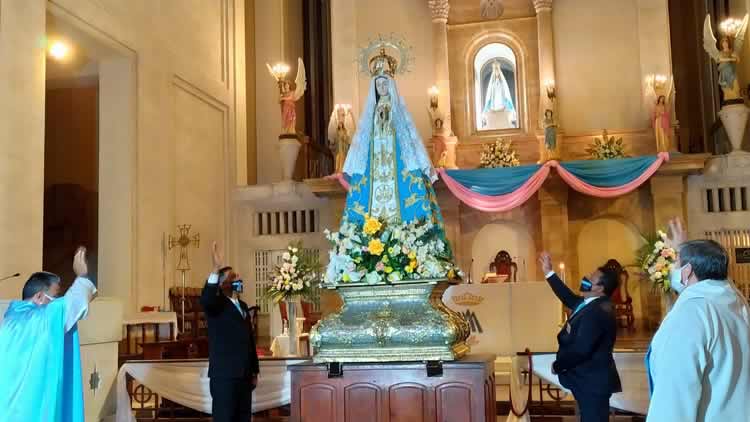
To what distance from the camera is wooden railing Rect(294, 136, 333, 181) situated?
1831cm

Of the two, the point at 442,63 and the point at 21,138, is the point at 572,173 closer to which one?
the point at 442,63

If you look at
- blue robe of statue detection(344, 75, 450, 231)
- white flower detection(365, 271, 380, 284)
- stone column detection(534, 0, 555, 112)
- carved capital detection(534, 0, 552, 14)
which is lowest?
white flower detection(365, 271, 380, 284)

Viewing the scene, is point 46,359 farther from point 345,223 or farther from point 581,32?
point 581,32

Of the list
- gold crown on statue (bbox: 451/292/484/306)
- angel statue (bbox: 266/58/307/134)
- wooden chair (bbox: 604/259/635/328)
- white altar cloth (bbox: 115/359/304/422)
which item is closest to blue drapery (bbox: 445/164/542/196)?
wooden chair (bbox: 604/259/635/328)

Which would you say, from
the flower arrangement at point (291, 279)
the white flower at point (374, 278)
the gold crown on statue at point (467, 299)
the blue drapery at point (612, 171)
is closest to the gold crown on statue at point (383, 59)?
the white flower at point (374, 278)

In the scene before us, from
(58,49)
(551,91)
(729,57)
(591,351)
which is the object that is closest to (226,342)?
(591,351)

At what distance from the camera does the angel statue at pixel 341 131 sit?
16422 mm

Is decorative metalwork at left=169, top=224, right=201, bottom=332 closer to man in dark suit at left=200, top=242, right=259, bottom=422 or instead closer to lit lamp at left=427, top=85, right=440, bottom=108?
lit lamp at left=427, top=85, right=440, bottom=108

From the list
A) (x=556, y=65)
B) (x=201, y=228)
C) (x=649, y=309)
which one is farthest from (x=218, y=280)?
(x=556, y=65)

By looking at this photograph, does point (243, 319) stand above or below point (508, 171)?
below

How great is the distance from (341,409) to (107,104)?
10696 millimetres

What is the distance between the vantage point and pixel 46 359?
4.98 meters

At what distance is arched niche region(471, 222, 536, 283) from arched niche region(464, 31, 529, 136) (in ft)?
7.47

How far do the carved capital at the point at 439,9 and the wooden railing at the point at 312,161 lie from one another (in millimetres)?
4180
